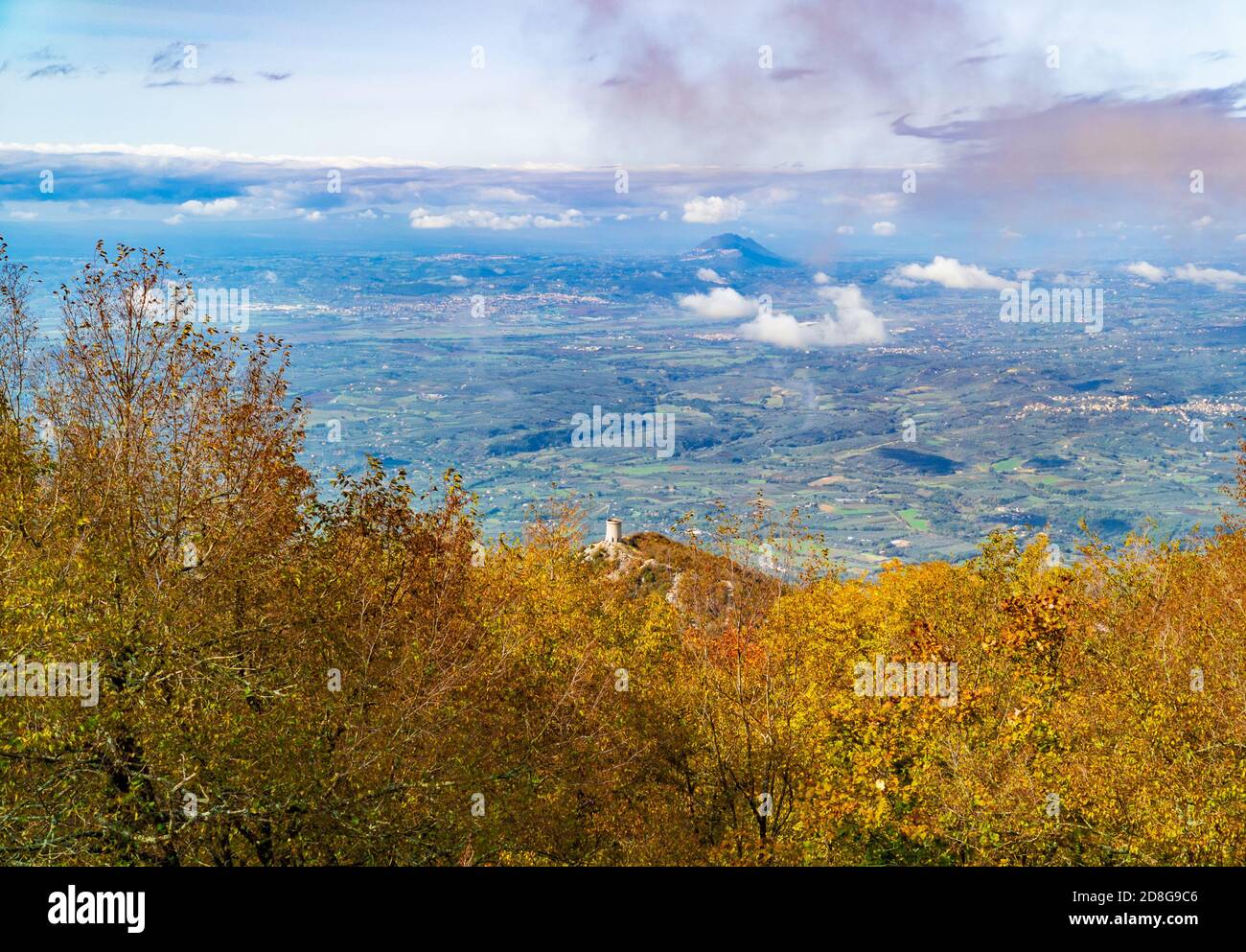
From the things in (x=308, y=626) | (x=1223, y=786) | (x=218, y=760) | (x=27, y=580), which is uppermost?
(x=27, y=580)

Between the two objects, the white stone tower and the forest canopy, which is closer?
the forest canopy

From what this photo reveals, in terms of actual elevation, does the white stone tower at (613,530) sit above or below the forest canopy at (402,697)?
below

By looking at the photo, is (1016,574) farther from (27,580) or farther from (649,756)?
(27,580)

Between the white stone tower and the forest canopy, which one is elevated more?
the forest canopy

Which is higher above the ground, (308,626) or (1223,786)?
(308,626)

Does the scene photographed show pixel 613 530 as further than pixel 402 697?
Yes

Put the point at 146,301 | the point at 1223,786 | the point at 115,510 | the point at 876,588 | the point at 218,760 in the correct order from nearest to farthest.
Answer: the point at 218,760
the point at 115,510
the point at 146,301
the point at 1223,786
the point at 876,588

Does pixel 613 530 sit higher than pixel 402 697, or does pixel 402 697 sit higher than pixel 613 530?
pixel 402 697

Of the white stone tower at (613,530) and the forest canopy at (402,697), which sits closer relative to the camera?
the forest canopy at (402,697)

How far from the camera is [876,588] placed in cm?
4491
